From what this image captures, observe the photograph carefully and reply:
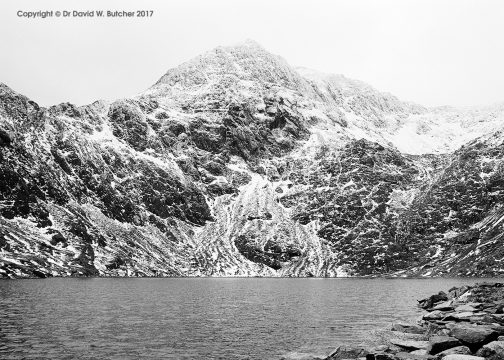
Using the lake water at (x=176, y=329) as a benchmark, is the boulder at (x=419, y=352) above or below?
above

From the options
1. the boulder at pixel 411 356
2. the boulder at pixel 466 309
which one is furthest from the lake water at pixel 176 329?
the boulder at pixel 466 309

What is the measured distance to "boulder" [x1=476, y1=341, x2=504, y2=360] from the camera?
103 ft

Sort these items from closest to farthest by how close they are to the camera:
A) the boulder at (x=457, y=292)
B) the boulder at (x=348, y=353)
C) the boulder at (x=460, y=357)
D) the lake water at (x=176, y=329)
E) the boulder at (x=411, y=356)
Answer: the boulder at (x=460, y=357) → the boulder at (x=411, y=356) → the boulder at (x=348, y=353) → the lake water at (x=176, y=329) → the boulder at (x=457, y=292)

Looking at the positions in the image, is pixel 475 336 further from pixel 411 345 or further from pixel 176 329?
pixel 176 329

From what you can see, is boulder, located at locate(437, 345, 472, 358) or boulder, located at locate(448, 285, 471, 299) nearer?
boulder, located at locate(437, 345, 472, 358)

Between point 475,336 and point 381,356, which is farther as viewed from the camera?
point 475,336

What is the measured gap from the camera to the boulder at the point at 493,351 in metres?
31.4

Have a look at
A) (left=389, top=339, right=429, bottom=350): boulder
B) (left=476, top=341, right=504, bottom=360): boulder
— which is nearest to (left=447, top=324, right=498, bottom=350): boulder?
(left=476, top=341, right=504, bottom=360): boulder

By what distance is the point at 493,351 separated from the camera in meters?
31.9


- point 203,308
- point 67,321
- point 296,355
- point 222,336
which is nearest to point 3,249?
point 203,308

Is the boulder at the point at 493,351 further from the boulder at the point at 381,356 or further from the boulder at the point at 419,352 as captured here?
the boulder at the point at 381,356

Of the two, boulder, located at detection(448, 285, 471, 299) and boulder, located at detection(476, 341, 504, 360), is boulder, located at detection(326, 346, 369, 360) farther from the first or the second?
boulder, located at detection(448, 285, 471, 299)

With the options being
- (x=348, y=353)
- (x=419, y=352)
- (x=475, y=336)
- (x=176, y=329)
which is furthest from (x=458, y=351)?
(x=176, y=329)

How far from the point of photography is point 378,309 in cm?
8844
